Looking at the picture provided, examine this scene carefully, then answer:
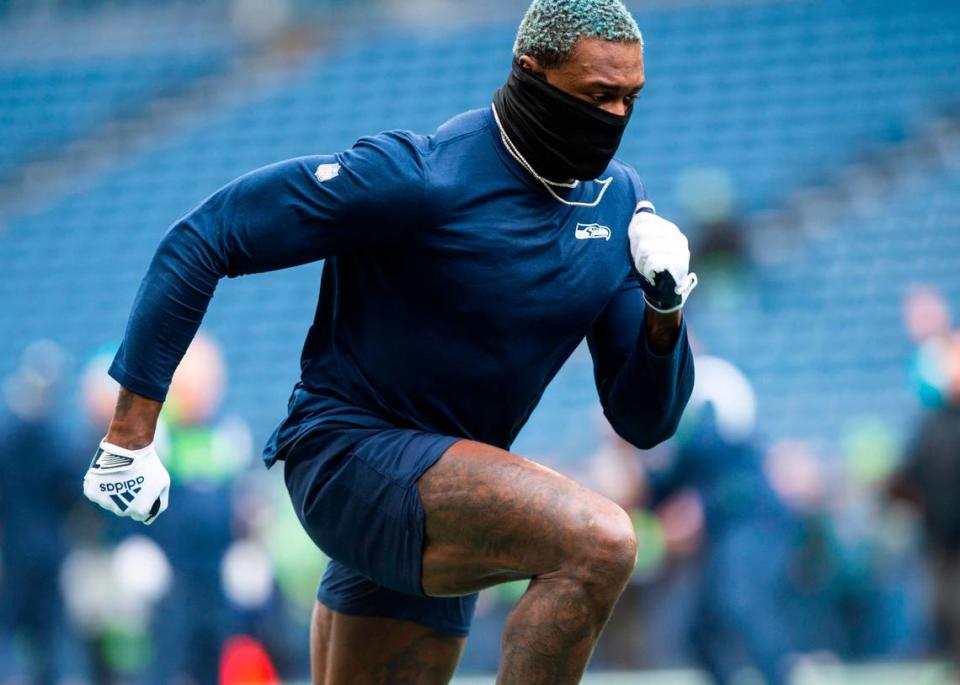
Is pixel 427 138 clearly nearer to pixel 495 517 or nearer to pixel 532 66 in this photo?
pixel 532 66

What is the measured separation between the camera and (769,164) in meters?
13.9

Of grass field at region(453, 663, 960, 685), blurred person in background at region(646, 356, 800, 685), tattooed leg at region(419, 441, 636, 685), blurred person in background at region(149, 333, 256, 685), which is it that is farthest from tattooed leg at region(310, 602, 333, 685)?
grass field at region(453, 663, 960, 685)

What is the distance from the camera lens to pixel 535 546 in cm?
340

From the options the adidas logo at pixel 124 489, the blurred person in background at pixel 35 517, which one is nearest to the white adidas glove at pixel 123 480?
the adidas logo at pixel 124 489

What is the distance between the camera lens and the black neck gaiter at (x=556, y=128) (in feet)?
11.8

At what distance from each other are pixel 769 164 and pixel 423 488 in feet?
35.6

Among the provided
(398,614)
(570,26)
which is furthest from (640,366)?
(398,614)

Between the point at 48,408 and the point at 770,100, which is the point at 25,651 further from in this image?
the point at 770,100

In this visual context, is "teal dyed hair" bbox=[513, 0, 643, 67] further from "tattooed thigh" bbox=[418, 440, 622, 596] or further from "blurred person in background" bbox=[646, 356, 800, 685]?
"blurred person in background" bbox=[646, 356, 800, 685]

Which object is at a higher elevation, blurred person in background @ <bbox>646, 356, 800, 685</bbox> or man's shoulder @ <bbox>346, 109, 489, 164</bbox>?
man's shoulder @ <bbox>346, 109, 489, 164</bbox>

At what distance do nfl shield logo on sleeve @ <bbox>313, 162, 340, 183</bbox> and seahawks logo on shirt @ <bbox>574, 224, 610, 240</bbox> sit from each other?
0.62 meters

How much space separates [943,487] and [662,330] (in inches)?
197

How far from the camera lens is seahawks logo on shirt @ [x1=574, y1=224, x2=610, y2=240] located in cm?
379

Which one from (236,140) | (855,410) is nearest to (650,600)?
(855,410)
